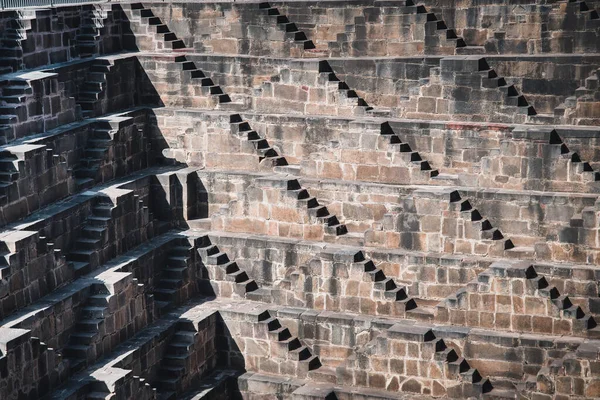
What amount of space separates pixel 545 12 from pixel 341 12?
5.80 m

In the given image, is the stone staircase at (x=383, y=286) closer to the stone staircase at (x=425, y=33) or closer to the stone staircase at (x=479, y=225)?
the stone staircase at (x=479, y=225)

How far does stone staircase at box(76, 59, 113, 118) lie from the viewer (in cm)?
3900

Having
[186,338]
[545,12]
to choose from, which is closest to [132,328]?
[186,338]

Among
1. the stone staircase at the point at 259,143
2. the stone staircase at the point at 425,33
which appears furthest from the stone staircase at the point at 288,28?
the stone staircase at the point at 259,143

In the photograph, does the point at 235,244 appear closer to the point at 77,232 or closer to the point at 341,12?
the point at 77,232

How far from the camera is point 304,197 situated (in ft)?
122

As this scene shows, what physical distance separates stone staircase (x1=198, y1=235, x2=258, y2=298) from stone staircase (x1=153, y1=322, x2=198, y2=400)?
6.84ft

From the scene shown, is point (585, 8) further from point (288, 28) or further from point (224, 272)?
point (224, 272)

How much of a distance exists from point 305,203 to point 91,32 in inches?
346

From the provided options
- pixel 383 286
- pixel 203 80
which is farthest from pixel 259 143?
pixel 383 286

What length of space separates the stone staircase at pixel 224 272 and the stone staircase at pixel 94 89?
4.94 metres

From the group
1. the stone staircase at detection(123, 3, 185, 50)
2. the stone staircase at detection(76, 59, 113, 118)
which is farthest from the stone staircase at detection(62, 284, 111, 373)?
the stone staircase at detection(123, 3, 185, 50)

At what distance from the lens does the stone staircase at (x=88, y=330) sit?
106 feet

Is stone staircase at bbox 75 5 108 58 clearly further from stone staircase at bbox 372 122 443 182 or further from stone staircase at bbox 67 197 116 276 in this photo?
stone staircase at bbox 372 122 443 182
